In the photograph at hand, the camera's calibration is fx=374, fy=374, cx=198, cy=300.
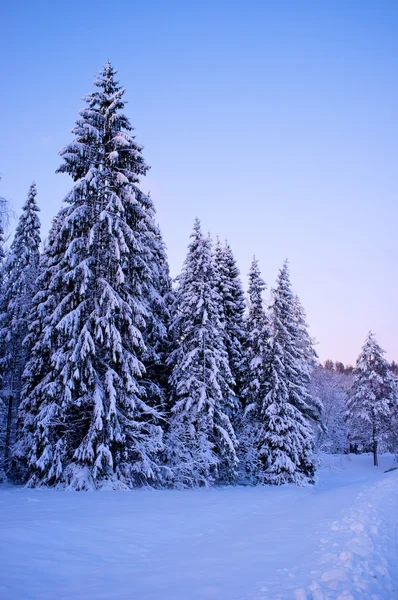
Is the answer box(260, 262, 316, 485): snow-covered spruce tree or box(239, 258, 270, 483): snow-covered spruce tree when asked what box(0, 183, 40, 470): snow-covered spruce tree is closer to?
box(239, 258, 270, 483): snow-covered spruce tree

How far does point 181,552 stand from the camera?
23.1ft

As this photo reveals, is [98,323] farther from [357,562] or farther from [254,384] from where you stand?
[254,384]

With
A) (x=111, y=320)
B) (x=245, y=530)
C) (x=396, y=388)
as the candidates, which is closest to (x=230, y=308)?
(x=111, y=320)

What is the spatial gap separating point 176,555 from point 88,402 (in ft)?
28.0

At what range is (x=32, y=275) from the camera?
22.7m

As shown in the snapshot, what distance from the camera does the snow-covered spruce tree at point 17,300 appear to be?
21.7m

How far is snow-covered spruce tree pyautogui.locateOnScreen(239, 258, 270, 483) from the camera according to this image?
23500 mm

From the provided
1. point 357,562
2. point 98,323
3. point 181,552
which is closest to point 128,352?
point 98,323

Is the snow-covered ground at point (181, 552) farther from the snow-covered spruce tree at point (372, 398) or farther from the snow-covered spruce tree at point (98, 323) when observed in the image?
the snow-covered spruce tree at point (372, 398)

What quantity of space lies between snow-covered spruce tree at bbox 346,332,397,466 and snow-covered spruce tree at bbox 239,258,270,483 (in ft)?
66.7

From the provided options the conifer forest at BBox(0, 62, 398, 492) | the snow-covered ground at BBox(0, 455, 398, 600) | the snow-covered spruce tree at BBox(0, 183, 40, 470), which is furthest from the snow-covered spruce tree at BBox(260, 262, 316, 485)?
the snow-covered spruce tree at BBox(0, 183, 40, 470)

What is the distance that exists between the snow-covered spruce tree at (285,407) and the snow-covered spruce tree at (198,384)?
3092 millimetres

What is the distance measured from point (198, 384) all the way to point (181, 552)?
1239 cm

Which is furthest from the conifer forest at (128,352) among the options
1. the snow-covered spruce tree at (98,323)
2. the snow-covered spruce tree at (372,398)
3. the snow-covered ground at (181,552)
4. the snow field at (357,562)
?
the snow-covered spruce tree at (372,398)
